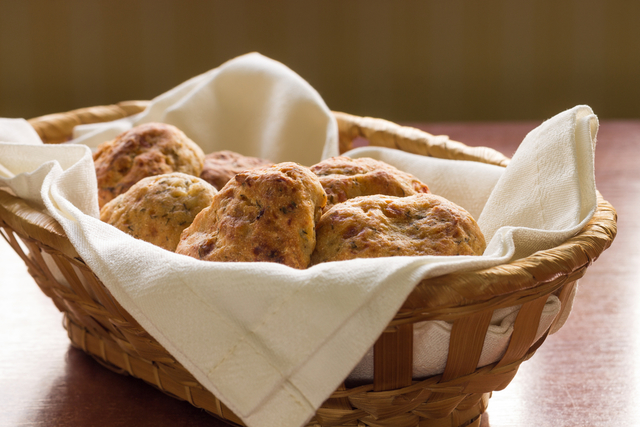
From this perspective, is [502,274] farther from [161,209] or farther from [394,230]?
[161,209]

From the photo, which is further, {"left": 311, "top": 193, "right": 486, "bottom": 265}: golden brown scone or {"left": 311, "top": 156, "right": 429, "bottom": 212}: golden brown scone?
{"left": 311, "top": 156, "right": 429, "bottom": 212}: golden brown scone

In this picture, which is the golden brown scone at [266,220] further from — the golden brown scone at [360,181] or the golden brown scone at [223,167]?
the golden brown scone at [223,167]

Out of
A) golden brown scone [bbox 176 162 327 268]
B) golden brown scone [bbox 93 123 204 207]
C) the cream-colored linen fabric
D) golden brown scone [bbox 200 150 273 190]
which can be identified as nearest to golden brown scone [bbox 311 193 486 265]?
golden brown scone [bbox 176 162 327 268]

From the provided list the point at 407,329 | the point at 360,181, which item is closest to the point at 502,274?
the point at 407,329

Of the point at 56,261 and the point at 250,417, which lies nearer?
the point at 250,417

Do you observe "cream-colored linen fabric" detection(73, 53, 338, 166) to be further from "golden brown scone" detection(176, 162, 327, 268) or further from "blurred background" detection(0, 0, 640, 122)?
"blurred background" detection(0, 0, 640, 122)

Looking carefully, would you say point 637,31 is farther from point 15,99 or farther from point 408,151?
point 15,99

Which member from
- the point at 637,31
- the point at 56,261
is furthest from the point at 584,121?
the point at 637,31
